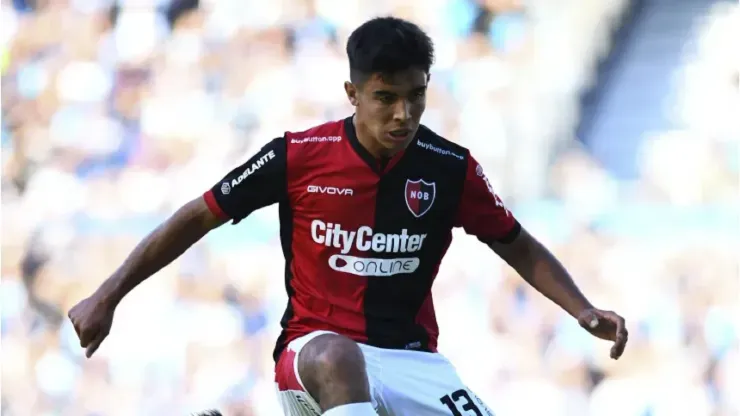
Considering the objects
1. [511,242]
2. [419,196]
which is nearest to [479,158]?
[511,242]

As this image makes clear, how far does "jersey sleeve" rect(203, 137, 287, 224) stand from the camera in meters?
2.37

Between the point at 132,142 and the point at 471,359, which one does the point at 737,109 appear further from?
the point at 132,142

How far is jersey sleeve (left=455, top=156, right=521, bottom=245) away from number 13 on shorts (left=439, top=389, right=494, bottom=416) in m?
0.42

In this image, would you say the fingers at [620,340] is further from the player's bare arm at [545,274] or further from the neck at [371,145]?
the neck at [371,145]

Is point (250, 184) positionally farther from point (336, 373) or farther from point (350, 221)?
point (336, 373)

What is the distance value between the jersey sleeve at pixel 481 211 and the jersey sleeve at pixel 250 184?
1.48ft

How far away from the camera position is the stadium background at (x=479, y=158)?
13.2 ft

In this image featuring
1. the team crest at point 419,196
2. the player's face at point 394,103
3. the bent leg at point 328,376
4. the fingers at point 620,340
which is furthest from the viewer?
the team crest at point 419,196

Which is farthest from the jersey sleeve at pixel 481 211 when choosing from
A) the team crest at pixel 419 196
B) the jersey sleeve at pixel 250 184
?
the jersey sleeve at pixel 250 184

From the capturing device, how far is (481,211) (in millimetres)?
2506

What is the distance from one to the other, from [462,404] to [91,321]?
0.86m

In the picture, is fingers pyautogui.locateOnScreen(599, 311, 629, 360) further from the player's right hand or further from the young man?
the player's right hand

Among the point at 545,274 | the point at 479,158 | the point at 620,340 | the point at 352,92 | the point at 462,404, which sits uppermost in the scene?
the point at 479,158

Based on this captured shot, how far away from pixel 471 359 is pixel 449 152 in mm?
1769
